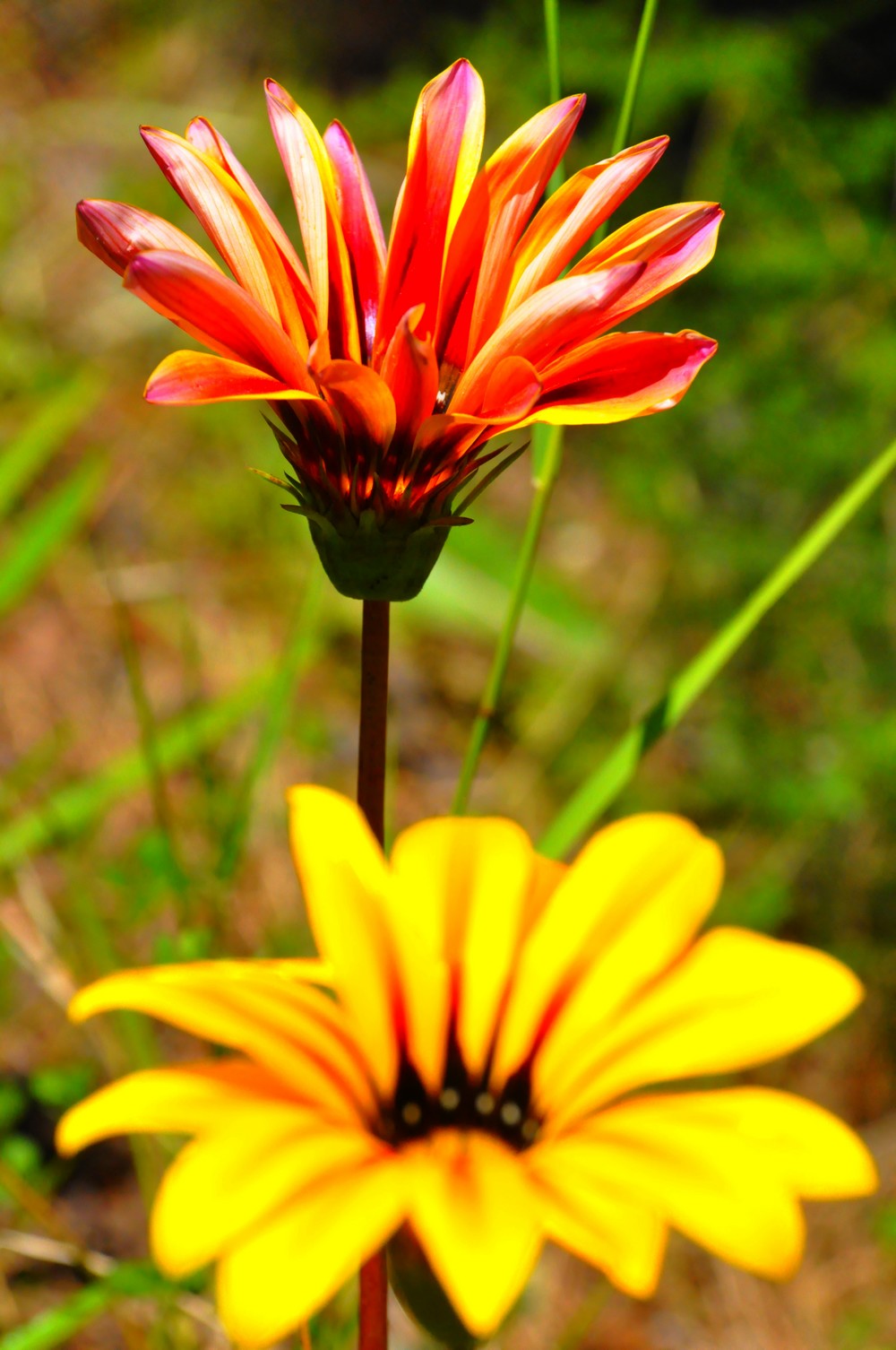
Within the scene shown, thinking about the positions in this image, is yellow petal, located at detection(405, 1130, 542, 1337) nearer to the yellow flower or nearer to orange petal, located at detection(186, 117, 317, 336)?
the yellow flower

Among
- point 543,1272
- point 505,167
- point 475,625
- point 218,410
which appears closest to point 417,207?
point 505,167

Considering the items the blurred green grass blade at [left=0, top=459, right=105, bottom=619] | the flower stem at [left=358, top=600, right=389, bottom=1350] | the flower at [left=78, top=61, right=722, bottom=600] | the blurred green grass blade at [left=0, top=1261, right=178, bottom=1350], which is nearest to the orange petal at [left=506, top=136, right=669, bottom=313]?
the flower at [left=78, top=61, right=722, bottom=600]

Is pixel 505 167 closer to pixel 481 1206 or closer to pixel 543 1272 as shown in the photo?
pixel 481 1206

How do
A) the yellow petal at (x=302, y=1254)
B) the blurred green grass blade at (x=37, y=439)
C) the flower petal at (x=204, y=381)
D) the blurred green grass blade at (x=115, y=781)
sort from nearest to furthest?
the yellow petal at (x=302, y=1254) → the flower petal at (x=204, y=381) → the blurred green grass blade at (x=115, y=781) → the blurred green grass blade at (x=37, y=439)

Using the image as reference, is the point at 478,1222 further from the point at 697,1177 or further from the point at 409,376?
the point at 409,376

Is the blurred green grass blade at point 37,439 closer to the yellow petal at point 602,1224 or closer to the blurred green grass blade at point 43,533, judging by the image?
the blurred green grass blade at point 43,533

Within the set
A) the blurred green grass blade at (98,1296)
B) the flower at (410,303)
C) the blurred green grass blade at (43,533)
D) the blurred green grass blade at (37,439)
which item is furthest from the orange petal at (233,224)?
the blurred green grass blade at (37,439)

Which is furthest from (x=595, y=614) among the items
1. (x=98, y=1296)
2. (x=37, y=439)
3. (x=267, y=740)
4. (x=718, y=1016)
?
(x=718, y=1016)

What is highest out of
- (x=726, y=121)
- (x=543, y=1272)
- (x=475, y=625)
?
(x=726, y=121)
